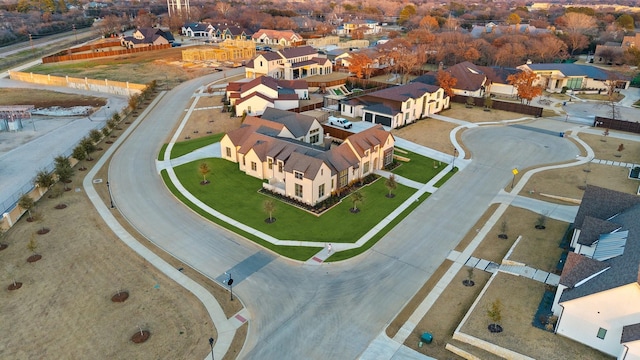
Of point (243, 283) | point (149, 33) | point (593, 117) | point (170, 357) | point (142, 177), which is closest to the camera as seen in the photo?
point (170, 357)

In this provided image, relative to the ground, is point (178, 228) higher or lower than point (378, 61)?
lower

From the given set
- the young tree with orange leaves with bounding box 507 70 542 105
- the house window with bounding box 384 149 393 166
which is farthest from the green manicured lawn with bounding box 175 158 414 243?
the young tree with orange leaves with bounding box 507 70 542 105

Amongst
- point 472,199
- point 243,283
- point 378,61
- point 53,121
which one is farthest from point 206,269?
point 378,61

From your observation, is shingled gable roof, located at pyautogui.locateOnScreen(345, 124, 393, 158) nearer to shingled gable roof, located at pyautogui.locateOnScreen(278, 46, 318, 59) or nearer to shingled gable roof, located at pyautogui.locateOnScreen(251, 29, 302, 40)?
shingled gable roof, located at pyautogui.locateOnScreen(278, 46, 318, 59)

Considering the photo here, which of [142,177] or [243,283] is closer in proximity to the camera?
[243,283]

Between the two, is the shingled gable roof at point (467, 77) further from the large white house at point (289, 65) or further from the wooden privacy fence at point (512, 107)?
the large white house at point (289, 65)

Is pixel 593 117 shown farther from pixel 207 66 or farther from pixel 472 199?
pixel 207 66

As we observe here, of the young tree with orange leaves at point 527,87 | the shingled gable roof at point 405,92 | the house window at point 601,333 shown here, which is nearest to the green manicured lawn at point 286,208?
the house window at point 601,333

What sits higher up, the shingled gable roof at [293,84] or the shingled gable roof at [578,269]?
the shingled gable roof at [293,84]
